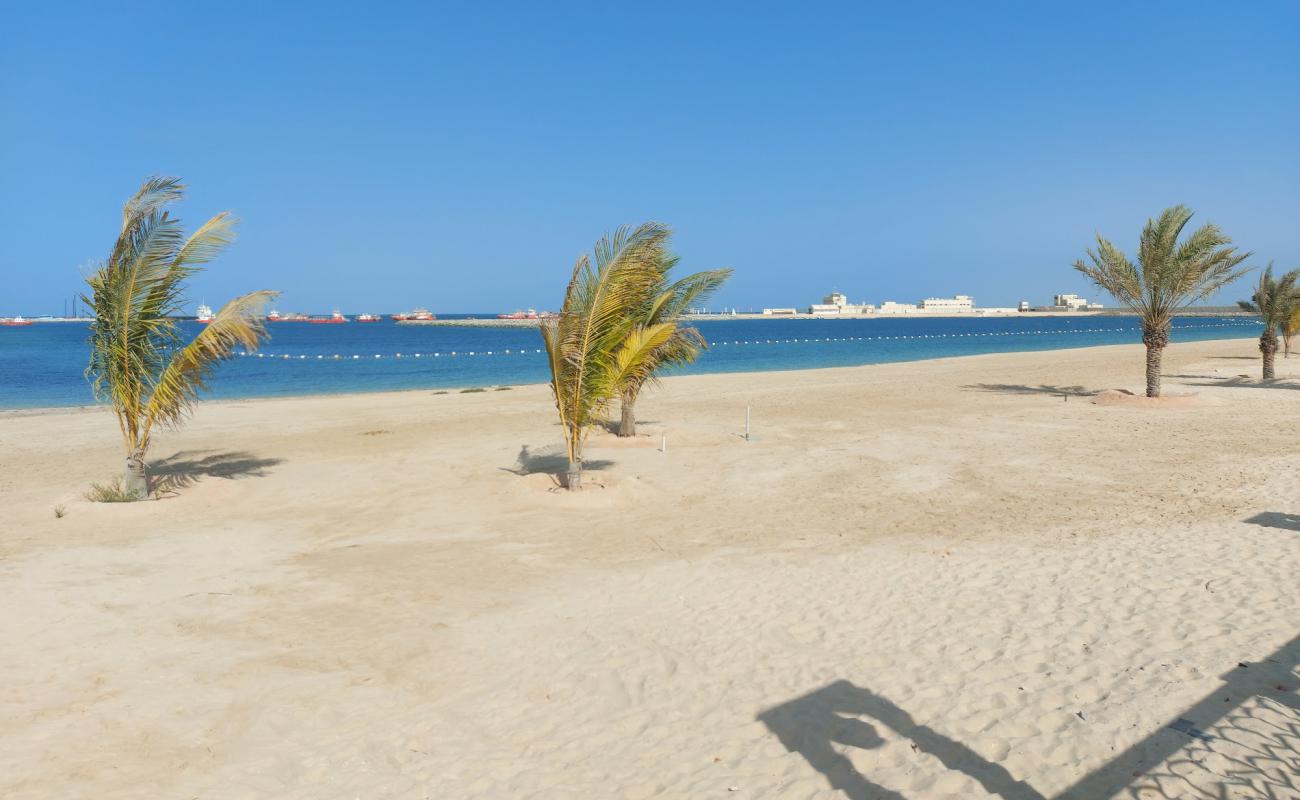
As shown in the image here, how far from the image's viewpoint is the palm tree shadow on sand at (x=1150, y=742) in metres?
4.04

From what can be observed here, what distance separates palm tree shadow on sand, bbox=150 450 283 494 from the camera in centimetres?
1209

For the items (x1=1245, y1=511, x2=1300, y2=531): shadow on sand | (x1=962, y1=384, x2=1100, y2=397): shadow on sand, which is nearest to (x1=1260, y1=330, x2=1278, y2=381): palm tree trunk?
(x1=962, y1=384, x2=1100, y2=397): shadow on sand

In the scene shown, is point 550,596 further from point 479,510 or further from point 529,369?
→ point 529,369

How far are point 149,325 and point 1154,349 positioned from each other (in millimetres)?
22022

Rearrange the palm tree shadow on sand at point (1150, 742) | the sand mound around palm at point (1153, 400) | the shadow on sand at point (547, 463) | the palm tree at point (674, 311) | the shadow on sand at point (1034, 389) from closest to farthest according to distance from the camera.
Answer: the palm tree shadow on sand at point (1150, 742) < the shadow on sand at point (547, 463) < the palm tree at point (674, 311) < the sand mound around palm at point (1153, 400) < the shadow on sand at point (1034, 389)

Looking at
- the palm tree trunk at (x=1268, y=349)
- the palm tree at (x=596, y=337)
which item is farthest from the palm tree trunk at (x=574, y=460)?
the palm tree trunk at (x=1268, y=349)

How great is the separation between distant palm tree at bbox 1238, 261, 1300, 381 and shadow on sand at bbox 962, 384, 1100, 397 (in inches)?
233

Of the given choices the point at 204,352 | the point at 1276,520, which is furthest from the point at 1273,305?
the point at 204,352

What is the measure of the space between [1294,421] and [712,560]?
1494 centimetres

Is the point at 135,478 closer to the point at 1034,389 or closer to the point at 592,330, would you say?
the point at 592,330

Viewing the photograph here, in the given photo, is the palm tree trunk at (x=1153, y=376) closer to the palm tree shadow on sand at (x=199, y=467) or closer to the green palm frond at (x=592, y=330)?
the green palm frond at (x=592, y=330)

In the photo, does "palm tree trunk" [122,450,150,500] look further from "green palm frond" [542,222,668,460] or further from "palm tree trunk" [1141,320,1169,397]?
"palm tree trunk" [1141,320,1169,397]

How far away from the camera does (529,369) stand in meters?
50.9

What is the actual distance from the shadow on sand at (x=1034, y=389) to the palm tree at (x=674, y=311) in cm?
1326
